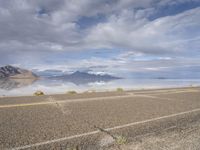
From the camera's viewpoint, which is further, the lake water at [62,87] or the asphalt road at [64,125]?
the lake water at [62,87]

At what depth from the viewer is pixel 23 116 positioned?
7.16 m

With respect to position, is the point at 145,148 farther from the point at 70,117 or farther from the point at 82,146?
the point at 70,117

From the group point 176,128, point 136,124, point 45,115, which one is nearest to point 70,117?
point 45,115

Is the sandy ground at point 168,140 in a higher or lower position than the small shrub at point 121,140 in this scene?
lower

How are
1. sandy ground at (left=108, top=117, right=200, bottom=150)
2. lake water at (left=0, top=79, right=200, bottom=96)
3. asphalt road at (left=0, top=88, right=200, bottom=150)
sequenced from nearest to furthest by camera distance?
sandy ground at (left=108, top=117, right=200, bottom=150) < asphalt road at (left=0, top=88, right=200, bottom=150) < lake water at (left=0, top=79, right=200, bottom=96)

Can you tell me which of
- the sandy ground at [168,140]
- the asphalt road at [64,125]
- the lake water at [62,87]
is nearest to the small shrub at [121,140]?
the sandy ground at [168,140]

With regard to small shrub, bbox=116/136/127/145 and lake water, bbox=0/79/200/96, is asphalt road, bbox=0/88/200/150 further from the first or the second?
lake water, bbox=0/79/200/96

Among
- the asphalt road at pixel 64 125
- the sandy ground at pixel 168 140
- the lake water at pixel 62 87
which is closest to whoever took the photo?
the sandy ground at pixel 168 140

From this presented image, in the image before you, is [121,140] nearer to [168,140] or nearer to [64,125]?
[168,140]

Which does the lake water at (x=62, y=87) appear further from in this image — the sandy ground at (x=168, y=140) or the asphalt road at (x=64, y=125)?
the sandy ground at (x=168, y=140)

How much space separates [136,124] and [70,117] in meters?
2.07

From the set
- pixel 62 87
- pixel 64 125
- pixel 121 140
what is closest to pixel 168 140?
pixel 121 140

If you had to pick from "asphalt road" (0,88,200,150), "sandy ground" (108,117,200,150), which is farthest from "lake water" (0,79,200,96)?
"sandy ground" (108,117,200,150)

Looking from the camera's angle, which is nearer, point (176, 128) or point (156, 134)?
point (156, 134)
